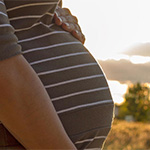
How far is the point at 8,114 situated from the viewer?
0.77m

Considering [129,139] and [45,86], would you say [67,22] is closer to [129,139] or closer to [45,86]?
[45,86]

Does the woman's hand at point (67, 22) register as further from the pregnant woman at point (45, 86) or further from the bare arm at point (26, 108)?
the bare arm at point (26, 108)

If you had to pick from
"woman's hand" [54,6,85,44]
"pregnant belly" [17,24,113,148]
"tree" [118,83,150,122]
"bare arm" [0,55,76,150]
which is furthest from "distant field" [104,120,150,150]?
"tree" [118,83,150,122]

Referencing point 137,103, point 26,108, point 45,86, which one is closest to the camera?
point 26,108

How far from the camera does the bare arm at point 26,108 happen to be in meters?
0.76

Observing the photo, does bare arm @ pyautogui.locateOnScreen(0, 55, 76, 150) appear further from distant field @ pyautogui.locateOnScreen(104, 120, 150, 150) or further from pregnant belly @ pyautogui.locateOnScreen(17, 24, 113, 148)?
distant field @ pyautogui.locateOnScreen(104, 120, 150, 150)

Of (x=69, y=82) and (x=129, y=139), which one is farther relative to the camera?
(x=129, y=139)

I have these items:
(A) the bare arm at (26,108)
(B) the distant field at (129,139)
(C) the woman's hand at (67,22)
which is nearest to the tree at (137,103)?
(B) the distant field at (129,139)

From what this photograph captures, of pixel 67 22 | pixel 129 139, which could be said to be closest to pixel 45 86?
pixel 67 22

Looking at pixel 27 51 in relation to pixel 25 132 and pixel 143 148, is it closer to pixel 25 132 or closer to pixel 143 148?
pixel 25 132

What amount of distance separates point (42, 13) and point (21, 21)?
0.07 meters

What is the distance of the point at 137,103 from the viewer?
22.3 metres

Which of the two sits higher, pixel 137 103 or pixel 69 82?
pixel 69 82

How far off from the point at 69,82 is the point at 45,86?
0.24ft
